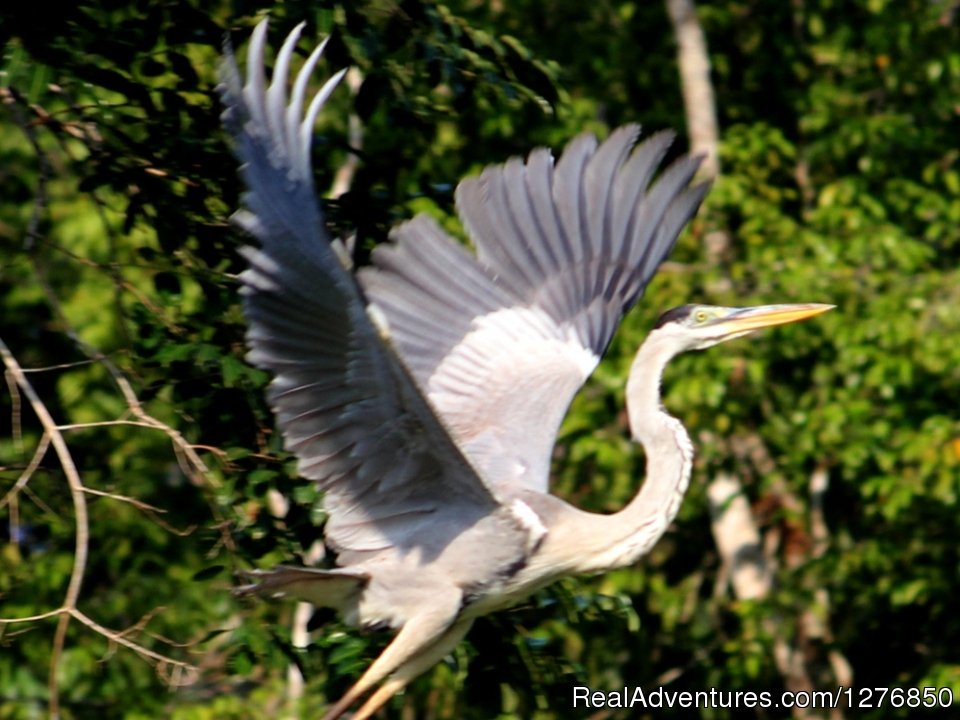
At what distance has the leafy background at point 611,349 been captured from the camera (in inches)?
161

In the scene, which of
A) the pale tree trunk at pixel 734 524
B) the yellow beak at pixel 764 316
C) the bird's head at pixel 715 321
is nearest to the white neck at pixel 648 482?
the bird's head at pixel 715 321

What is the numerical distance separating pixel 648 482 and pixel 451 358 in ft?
2.57

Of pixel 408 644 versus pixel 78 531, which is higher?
pixel 78 531

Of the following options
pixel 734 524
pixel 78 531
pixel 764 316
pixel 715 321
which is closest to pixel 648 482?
pixel 715 321

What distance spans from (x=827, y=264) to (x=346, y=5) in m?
3.04

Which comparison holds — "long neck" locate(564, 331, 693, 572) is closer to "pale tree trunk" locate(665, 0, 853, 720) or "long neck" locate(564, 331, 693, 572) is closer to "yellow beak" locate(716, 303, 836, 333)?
"yellow beak" locate(716, 303, 836, 333)

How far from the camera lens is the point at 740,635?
6801 millimetres

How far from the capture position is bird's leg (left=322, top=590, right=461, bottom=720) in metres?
4.12

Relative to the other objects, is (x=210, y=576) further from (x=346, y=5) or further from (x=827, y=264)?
(x=827, y=264)

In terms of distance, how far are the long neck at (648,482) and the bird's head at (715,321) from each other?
0.10 metres

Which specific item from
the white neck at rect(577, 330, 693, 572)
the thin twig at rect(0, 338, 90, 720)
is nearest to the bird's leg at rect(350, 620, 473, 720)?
the white neck at rect(577, 330, 693, 572)

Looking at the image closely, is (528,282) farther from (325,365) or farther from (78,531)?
(78,531)

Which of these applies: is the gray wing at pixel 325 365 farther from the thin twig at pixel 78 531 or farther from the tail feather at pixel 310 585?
the thin twig at pixel 78 531

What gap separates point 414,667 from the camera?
166 inches
